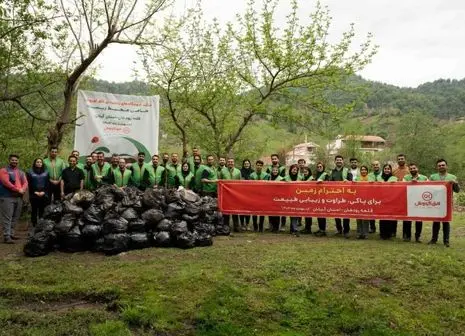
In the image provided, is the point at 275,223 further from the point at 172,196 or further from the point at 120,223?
the point at 120,223

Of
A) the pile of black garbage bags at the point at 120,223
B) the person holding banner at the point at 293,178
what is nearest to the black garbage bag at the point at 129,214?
the pile of black garbage bags at the point at 120,223

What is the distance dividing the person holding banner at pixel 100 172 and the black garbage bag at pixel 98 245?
1.85 metres

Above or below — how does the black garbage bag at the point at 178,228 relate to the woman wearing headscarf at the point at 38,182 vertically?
below

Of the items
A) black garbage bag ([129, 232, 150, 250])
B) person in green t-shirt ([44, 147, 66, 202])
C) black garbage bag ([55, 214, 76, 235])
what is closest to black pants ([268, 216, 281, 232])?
black garbage bag ([129, 232, 150, 250])

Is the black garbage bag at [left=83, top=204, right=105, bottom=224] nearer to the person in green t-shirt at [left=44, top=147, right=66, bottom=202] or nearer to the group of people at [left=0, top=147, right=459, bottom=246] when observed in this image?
the group of people at [left=0, top=147, right=459, bottom=246]

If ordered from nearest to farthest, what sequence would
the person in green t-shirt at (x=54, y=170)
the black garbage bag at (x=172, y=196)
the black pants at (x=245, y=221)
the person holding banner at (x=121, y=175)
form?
the black garbage bag at (x=172, y=196) < the person in green t-shirt at (x=54, y=170) < the person holding banner at (x=121, y=175) < the black pants at (x=245, y=221)

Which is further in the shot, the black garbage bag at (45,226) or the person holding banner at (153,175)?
the person holding banner at (153,175)

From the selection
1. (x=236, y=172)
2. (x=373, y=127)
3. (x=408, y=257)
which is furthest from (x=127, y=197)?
(x=373, y=127)

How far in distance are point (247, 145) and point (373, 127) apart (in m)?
80.4

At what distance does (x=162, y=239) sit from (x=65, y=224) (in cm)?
166

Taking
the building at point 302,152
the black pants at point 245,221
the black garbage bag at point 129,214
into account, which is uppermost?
the building at point 302,152

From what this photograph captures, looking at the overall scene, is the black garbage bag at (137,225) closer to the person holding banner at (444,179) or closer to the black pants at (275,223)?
the black pants at (275,223)

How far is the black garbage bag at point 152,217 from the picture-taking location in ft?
25.4

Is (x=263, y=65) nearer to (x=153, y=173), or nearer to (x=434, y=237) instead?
(x=153, y=173)
